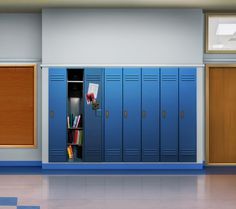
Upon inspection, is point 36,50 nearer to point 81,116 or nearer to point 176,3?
point 81,116

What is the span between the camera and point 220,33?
395 inches

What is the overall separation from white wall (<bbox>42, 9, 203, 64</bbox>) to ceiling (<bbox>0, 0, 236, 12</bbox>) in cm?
23

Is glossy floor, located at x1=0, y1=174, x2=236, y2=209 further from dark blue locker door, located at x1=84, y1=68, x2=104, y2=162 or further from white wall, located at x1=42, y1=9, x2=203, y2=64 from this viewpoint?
white wall, located at x1=42, y1=9, x2=203, y2=64

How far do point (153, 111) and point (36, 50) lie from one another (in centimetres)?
262

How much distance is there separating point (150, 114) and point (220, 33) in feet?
7.09

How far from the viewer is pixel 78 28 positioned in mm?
9586

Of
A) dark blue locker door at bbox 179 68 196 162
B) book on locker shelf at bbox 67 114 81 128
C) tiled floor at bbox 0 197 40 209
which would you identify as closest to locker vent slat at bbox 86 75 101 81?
book on locker shelf at bbox 67 114 81 128

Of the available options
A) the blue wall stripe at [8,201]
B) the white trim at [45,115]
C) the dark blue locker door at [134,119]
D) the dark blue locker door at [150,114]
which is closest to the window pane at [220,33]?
the dark blue locker door at [150,114]

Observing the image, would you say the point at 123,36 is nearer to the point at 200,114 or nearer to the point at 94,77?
the point at 94,77

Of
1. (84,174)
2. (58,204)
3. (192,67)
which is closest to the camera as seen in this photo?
(58,204)

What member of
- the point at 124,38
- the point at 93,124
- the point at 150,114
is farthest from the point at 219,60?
the point at 93,124

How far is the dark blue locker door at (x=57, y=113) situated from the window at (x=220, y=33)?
115 inches

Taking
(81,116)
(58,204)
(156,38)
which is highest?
(156,38)

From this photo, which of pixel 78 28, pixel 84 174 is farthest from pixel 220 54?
pixel 84 174
